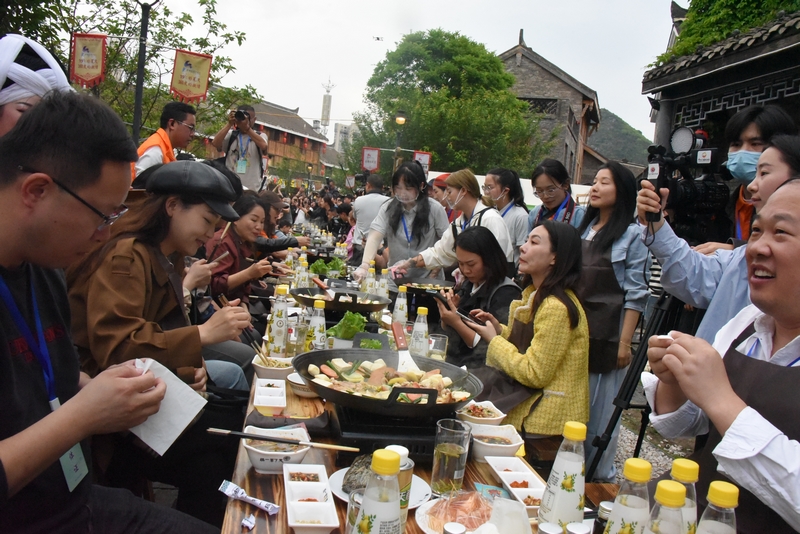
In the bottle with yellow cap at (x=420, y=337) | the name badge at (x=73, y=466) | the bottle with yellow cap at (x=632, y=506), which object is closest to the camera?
the bottle with yellow cap at (x=632, y=506)

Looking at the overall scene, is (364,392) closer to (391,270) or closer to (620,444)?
(391,270)

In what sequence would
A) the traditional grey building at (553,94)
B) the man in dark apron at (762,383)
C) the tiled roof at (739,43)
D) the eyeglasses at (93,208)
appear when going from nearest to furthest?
the man in dark apron at (762,383), the eyeglasses at (93,208), the tiled roof at (739,43), the traditional grey building at (553,94)

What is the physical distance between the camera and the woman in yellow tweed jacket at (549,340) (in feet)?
9.75

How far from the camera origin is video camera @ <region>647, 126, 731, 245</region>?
2.95 m

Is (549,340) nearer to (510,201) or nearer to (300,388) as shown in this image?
(300,388)

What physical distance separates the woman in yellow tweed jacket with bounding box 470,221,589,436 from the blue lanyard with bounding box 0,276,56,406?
2.07 m

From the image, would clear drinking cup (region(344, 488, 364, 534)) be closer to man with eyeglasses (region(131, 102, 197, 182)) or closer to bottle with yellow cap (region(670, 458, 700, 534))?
bottle with yellow cap (region(670, 458, 700, 534))

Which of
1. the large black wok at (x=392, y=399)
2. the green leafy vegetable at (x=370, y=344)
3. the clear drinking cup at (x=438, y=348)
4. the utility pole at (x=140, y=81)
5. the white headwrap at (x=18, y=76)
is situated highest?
the utility pole at (x=140, y=81)

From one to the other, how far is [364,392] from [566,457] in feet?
2.81

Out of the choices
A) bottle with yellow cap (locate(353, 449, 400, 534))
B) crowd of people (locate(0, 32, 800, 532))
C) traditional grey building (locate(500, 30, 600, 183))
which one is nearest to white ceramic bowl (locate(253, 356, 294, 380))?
crowd of people (locate(0, 32, 800, 532))

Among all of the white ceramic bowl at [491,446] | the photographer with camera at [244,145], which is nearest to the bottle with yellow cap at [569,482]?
the white ceramic bowl at [491,446]

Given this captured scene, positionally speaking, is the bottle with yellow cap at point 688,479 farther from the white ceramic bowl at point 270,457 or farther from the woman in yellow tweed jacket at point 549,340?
the woman in yellow tweed jacket at point 549,340

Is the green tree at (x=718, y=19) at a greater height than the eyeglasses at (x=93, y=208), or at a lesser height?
greater

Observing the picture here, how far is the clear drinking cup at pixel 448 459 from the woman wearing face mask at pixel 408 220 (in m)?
4.12
